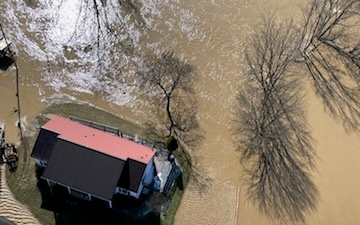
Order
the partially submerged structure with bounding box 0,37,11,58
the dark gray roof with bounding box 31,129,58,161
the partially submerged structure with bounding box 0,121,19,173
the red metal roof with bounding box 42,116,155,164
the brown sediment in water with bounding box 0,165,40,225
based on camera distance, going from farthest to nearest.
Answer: the partially submerged structure with bounding box 0,37,11,58 < the partially submerged structure with bounding box 0,121,19,173 < the dark gray roof with bounding box 31,129,58,161 < the red metal roof with bounding box 42,116,155,164 < the brown sediment in water with bounding box 0,165,40,225

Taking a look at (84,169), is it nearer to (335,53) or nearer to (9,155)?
(9,155)

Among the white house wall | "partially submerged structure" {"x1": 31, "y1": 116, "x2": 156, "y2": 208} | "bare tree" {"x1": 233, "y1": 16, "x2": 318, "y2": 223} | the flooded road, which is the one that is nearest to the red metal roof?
"partially submerged structure" {"x1": 31, "y1": 116, "x2": 156, "y2": 208}

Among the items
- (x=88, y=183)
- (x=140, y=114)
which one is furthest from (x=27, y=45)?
(x=88, y=183)

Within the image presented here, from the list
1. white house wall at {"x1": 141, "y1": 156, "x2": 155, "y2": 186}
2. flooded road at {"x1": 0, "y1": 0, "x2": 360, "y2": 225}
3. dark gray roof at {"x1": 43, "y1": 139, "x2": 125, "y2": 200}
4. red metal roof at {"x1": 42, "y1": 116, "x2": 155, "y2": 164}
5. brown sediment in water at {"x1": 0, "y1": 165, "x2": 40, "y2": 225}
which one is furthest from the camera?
flooded road at {"x1": 0, "y1": 0, "x2": 360, "y2": 225}

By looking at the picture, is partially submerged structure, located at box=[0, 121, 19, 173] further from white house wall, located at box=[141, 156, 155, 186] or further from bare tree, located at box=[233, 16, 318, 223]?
bare tree, located at box=[233, 16, 318, 223]

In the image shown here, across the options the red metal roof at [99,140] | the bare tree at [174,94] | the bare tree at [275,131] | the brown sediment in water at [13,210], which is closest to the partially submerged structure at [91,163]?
the red metal roof at [99,140]

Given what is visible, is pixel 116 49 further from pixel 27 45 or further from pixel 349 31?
pixel 349 31

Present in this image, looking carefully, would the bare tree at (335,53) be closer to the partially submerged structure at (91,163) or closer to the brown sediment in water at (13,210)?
the partially submerged structure at (91,163)
